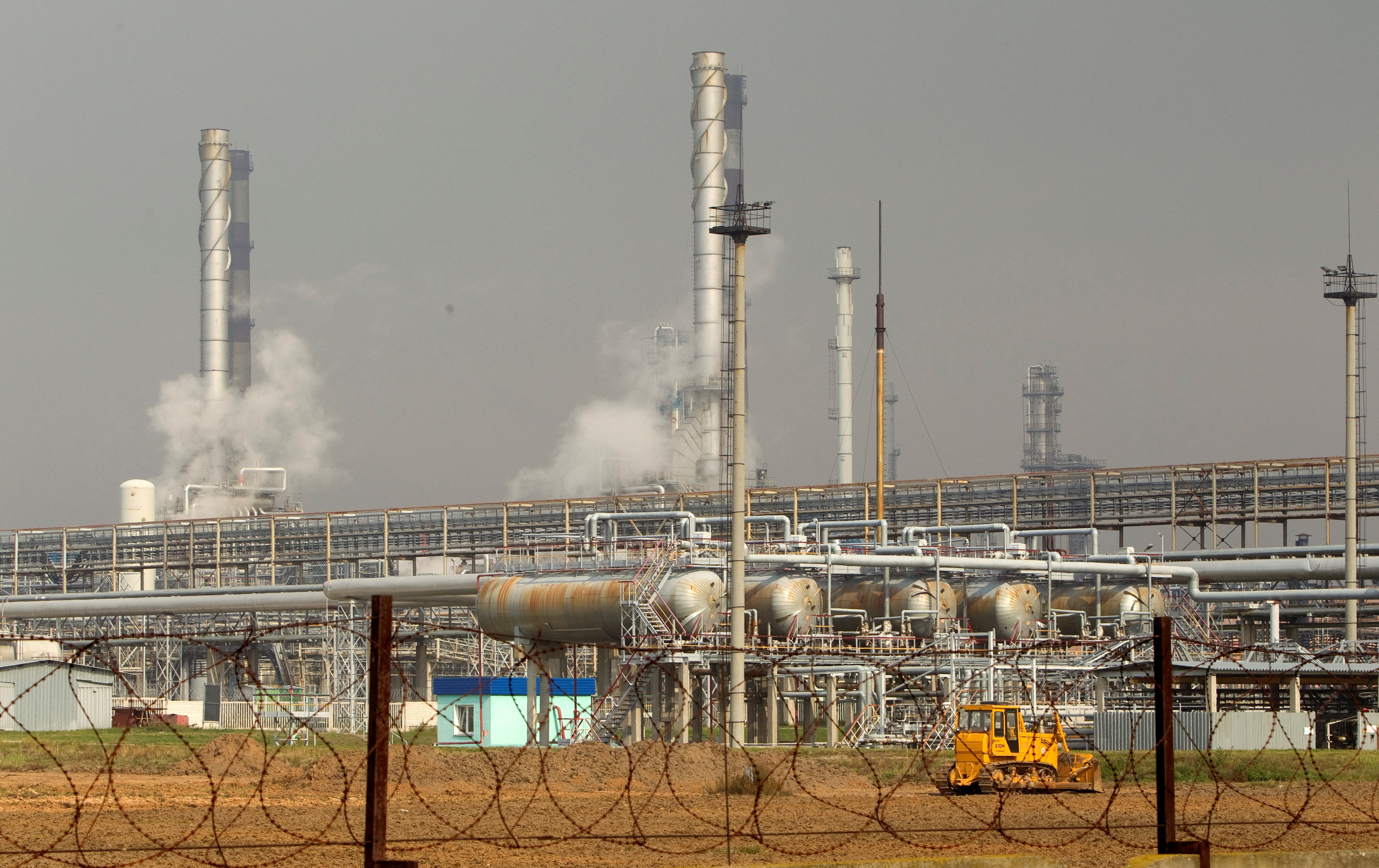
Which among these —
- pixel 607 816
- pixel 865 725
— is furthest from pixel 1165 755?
pixel 865 725

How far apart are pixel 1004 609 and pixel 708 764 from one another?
1663cm

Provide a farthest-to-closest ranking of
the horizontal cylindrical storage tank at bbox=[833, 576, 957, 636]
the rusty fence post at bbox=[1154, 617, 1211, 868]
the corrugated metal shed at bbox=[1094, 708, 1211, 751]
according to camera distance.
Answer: the horizontal cylindrical storage tank at bbox=[833, 576, 957, 636]
the corrugated metal shed at bbox=[1094, 708, 1211, 751]
the rusty fence post at bbox=[1154, 617, 1211, 868]

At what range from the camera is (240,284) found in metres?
84.8

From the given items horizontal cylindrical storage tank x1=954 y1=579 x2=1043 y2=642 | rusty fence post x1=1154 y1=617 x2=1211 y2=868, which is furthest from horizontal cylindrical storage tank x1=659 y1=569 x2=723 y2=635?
rusty fence post x1=1154 y1=617 x2=1211 y2=868

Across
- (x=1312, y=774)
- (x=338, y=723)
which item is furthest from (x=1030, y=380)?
(x=1312, y=774)

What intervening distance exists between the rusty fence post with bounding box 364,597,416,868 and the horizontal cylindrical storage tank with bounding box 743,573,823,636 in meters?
26.5

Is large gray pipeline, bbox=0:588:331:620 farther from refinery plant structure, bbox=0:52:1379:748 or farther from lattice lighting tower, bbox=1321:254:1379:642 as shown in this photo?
lattice lighting tower, bbox=1321:254:1379:642

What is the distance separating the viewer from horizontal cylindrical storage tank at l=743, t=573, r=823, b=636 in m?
36.2

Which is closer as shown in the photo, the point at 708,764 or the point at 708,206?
the point at 708,764

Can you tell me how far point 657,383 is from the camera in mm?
77125

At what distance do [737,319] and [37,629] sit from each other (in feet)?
170

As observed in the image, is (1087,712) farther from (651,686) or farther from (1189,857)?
(1189,857)

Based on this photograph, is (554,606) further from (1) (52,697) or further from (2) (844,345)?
(2) (844,345)

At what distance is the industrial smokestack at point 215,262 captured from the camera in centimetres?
8225
